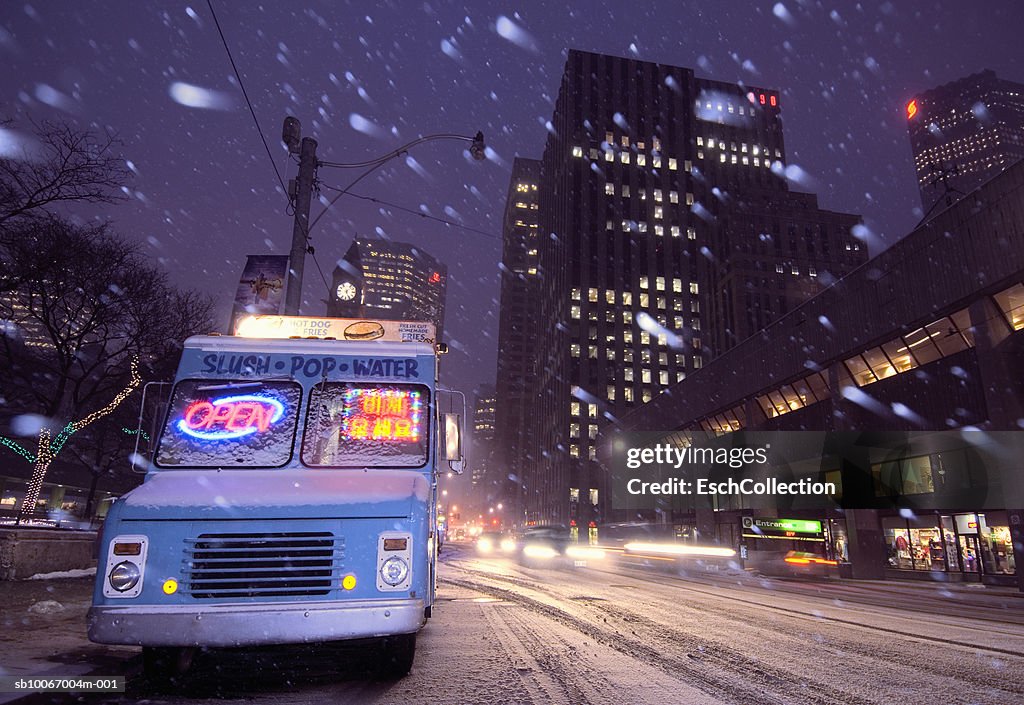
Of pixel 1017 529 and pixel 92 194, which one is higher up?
pixel 92 194

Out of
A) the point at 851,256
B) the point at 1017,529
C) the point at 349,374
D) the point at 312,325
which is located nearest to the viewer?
the point at 349,374

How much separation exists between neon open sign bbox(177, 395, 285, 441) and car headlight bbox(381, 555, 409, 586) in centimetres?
203

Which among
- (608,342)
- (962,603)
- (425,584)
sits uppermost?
(608,342)

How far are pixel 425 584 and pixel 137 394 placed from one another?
26377 mm

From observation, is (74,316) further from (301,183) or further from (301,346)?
(301,346)

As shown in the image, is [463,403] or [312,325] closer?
[463,403]

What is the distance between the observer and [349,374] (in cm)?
644

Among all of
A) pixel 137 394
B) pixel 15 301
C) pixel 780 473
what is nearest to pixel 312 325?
pixel 15 301

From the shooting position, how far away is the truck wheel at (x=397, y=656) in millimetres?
5371

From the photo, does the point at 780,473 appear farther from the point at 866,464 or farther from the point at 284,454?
the point at 284,454

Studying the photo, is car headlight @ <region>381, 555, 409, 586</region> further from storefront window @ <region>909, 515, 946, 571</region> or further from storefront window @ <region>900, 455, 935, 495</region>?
storefront window @ <region>909, 515, 946, 571</region>

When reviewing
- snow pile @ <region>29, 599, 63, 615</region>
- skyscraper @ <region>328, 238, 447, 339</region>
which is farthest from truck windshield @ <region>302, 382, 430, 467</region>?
skyscraper @ <region>328, 238, 447, 339</region>

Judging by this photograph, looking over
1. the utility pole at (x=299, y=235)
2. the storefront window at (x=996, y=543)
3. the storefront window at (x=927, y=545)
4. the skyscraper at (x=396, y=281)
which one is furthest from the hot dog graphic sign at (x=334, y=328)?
the skyscraper at (x=396, y=281)

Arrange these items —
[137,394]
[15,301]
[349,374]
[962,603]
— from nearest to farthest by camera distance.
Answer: [349,374], [962,603], [15,301], [137,394]
